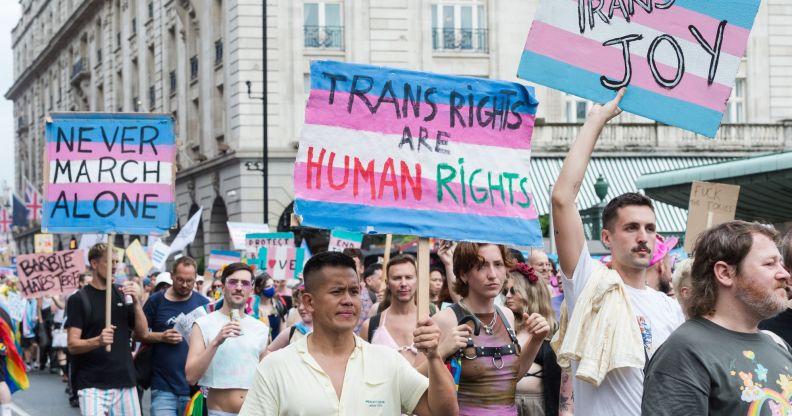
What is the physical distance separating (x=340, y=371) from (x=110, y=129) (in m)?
6.45

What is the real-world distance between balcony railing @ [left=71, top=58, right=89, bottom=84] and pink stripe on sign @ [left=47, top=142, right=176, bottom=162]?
48.8 metres

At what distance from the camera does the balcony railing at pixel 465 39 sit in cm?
3688

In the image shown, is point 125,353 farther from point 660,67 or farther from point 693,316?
point 693,316

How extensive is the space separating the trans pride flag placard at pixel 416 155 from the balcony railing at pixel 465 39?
31.3 metres

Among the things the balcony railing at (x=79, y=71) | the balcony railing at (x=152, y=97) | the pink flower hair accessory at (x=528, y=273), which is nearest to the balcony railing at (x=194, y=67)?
the balcony railing at (x=152, y=97)

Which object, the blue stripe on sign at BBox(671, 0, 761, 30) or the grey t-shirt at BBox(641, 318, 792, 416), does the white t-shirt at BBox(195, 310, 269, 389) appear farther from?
the grey t-shirt at BBox(641, 318, 792, 416)

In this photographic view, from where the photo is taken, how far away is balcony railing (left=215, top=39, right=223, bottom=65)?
126ft

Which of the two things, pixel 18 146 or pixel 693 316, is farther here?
pixel 18 146

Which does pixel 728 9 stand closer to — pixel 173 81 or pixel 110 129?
pixel 110 129

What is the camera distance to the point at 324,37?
120 ft

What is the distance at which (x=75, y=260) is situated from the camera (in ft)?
62.3

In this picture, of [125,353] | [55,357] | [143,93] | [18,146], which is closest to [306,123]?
[125,353]

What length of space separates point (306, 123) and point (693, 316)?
6.67ft

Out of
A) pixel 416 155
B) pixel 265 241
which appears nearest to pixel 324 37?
pixel 265 241
